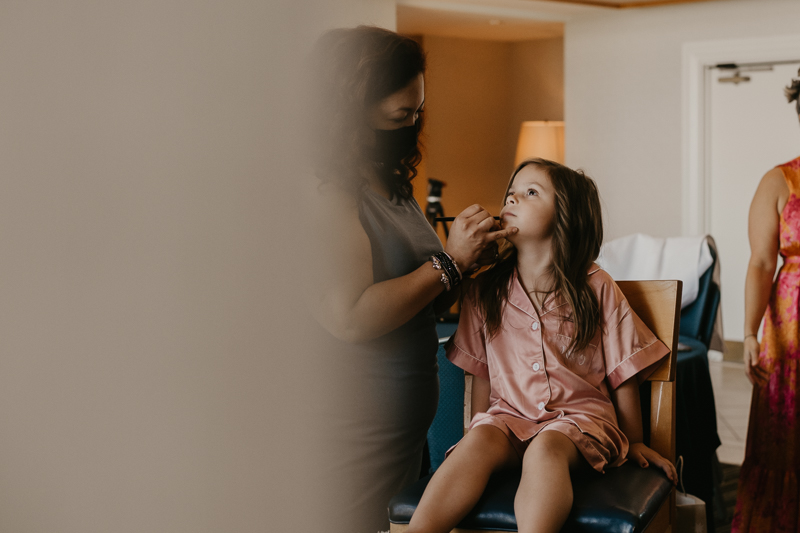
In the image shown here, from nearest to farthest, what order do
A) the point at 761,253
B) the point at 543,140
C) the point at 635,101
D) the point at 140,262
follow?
the point at 140,262
the point at 761,253
the point at 635,101
the point at 543,140

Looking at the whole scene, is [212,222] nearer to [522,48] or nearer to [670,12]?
[670,12]

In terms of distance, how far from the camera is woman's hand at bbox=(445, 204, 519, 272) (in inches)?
38.2

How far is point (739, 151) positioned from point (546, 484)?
4.52 m

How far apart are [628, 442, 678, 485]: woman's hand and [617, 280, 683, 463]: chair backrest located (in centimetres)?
4

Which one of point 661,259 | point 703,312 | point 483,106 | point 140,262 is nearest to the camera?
point 140,262

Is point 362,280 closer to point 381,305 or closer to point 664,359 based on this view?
point 381,305

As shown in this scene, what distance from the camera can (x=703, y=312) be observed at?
2445 mm

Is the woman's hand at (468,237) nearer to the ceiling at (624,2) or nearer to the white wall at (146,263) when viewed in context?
the white wall at (146,263)

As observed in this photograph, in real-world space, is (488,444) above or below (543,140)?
below

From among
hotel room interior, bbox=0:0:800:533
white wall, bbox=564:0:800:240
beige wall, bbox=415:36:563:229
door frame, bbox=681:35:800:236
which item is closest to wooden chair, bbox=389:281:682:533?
hotel room interior, bbox=0:0:800:533

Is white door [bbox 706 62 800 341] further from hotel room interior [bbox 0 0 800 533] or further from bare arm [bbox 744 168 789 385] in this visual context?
hotel room interior [bbox 0 0 800 533]

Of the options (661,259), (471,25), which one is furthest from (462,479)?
(471,25)

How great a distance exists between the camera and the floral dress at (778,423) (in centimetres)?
174

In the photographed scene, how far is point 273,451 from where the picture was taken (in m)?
0.58
